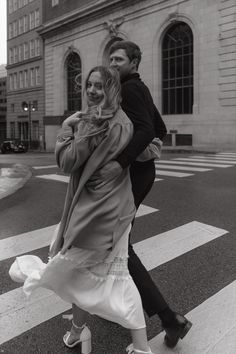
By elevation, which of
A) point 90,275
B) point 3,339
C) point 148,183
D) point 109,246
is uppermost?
point 148,183

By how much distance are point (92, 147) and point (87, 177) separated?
0.59 feet

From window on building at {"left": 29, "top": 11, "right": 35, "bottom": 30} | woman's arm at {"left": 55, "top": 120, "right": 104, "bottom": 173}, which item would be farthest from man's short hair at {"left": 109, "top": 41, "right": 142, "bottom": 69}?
window on building at {"left": 29, "top": 11, "right": 35, "bottom": 30}

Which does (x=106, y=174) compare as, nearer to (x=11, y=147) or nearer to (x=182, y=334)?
(x=182, y=334)

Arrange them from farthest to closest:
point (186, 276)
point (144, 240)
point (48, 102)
→ 1. point (48, 102)
2. point (144, 240)
3. point (186, 276)

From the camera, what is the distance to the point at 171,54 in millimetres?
32969

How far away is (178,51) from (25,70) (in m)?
28.0

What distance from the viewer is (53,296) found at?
3.53 m

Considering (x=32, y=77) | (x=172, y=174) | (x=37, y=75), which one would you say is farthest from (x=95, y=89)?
(x=32, y=77)

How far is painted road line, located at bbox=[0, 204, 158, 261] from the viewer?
4.86 meters

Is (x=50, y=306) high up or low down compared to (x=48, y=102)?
down

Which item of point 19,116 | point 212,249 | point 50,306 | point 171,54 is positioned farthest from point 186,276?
point 19,116

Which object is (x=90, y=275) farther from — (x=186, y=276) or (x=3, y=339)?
(x=186, y=276)

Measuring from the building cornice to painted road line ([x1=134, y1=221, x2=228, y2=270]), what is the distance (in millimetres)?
32354

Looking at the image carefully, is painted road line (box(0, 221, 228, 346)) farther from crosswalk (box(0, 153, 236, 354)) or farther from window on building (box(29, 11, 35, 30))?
window on building (box(29, 11, 35, 30))
